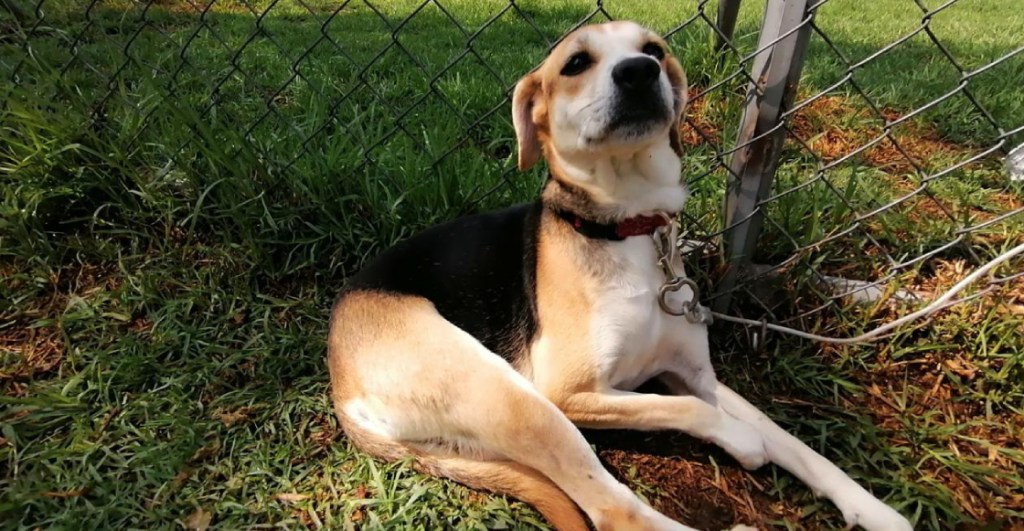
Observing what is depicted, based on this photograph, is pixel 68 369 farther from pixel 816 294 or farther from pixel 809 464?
pixel 816 294

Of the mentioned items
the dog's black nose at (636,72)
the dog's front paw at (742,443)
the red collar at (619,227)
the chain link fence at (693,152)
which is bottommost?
the dog's front paw at (742,443)

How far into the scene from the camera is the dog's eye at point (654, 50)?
73.4 inches

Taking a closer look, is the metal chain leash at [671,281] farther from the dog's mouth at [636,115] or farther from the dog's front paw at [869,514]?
the dog's front paw at [869,514]

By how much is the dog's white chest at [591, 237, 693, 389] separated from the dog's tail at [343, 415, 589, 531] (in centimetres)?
34

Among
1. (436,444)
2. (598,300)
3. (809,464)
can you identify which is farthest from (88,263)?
(809,464)

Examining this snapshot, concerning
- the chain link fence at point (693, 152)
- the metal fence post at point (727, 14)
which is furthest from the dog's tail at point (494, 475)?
the metal fence post at point (727, 14)

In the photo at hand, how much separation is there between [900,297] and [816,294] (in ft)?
0.84

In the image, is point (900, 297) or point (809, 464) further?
point (900, 297)

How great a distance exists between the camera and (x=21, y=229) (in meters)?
2.49

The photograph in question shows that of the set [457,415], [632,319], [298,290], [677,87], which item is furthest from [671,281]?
[298,290]

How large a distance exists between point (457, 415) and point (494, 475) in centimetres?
19

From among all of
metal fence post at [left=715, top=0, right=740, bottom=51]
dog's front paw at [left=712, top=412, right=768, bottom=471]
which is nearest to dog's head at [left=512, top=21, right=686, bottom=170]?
dog's front paw at [left=712, top=412, right=768, bottom=471]

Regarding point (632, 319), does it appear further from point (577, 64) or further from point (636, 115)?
point (577, 64)

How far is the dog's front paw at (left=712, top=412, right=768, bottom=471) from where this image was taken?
5.68 ft
